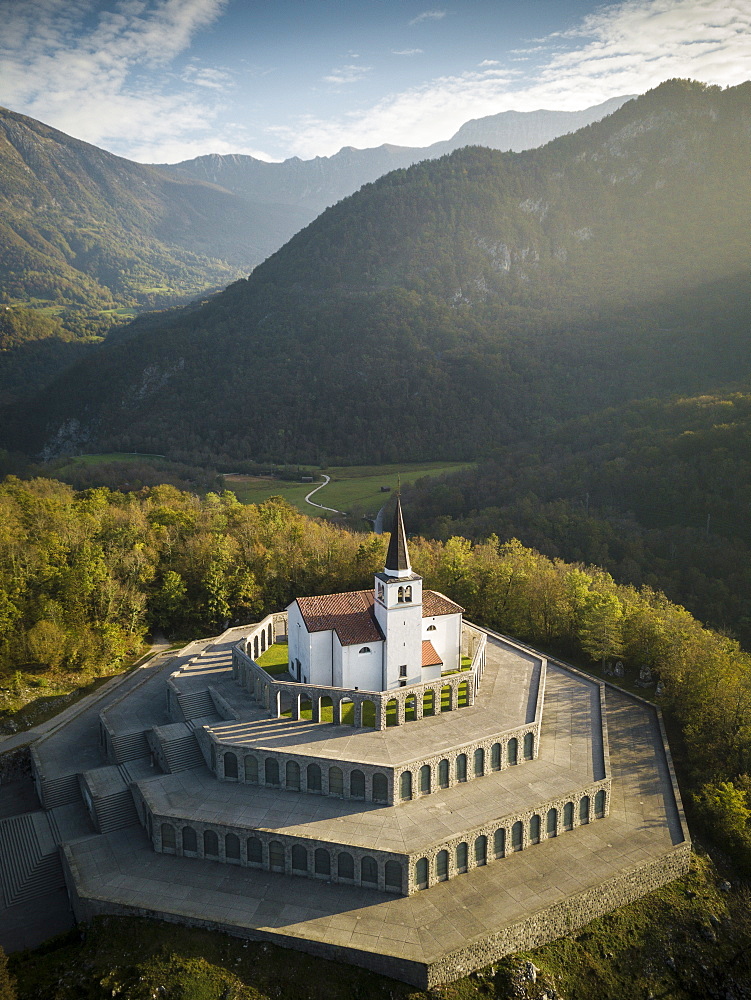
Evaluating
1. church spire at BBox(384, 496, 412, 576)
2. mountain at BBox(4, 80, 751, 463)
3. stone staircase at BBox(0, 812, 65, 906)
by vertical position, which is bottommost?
stone staircase at BBox(0, 812, 65, 906)

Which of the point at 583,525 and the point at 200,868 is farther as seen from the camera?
the point at 583,525

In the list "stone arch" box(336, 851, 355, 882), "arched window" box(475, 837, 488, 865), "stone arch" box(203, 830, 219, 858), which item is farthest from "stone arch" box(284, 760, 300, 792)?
"arched window" box(475, 837, 488, 865)

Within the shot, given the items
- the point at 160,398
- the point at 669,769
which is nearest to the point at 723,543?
the point at 669,769

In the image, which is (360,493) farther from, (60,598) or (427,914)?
(427,914)

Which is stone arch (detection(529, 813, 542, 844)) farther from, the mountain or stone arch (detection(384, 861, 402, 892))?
the mountain

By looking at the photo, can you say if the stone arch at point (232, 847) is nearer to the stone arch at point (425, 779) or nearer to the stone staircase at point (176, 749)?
the stone staircase at point (176, 749)

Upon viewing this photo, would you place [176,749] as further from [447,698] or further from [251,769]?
[447,698]
